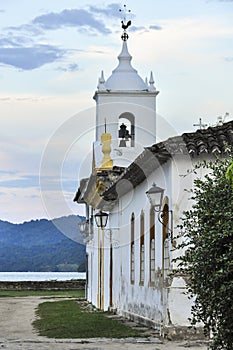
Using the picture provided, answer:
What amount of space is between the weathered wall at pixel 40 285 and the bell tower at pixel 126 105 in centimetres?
2050

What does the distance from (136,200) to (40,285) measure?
3030 centimetres

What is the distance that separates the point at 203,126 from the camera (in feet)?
59.9

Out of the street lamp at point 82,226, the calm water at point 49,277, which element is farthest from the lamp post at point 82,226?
the calm water at point 49,277

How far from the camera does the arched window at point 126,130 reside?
31.6 metres

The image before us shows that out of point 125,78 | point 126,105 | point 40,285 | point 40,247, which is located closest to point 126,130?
point 126,105

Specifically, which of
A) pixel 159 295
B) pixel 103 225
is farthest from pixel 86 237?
pixel 159 295

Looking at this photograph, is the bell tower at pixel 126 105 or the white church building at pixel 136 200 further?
the bell tower at pixel 126 105

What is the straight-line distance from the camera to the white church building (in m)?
17.4

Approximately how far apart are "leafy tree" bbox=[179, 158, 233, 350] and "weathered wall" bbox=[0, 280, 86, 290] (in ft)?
138

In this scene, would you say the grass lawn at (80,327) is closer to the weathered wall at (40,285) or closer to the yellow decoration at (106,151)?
the yellow decoration at (106,151)

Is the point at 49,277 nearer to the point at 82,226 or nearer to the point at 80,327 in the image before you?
the point at 82,226

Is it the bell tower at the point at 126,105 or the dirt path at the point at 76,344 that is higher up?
the bell tower at the point at 126,105

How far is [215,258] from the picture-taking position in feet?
32.8

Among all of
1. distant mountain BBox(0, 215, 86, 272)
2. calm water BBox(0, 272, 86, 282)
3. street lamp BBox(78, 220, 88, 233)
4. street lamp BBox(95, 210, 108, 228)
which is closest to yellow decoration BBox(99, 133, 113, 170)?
street lamp BBox(95, 210, 108, 228)
